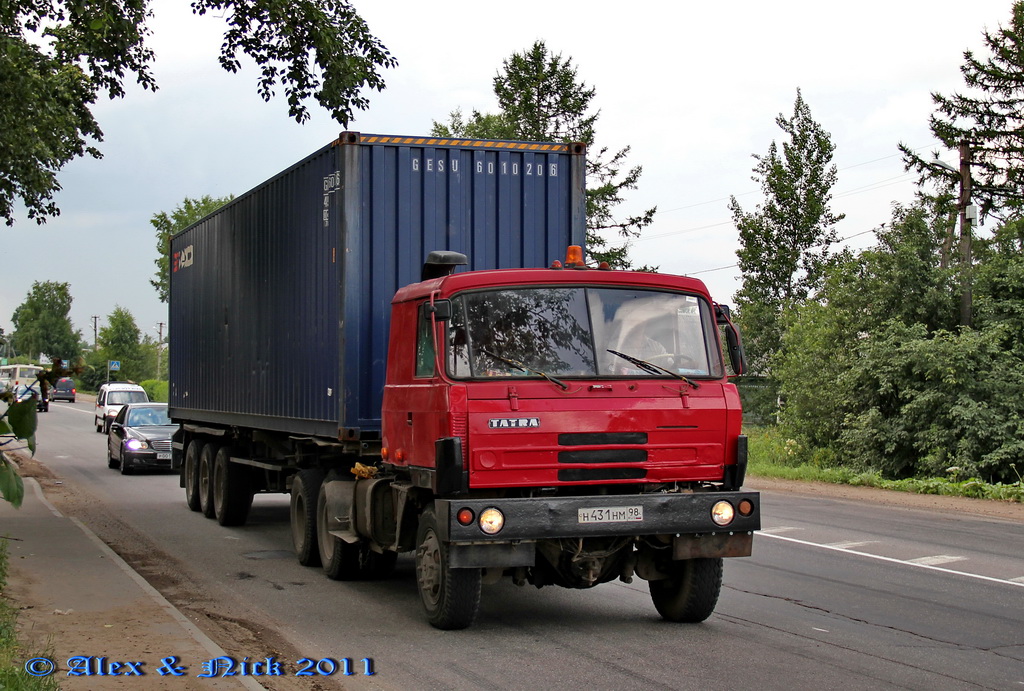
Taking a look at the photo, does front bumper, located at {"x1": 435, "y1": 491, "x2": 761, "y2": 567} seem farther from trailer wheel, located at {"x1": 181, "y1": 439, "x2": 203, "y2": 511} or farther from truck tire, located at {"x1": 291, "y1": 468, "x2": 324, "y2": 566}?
trailer wheel, located at {"x1": 181, "y1": 439, "x2": 203, "y2": 511}

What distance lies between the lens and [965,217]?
22.3 meters

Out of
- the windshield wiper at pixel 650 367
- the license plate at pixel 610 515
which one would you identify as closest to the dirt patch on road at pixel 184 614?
the license plate at pixel 610 515

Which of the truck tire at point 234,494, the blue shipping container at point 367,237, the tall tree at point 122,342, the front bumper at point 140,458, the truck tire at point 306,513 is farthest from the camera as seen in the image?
the tall tree at point 122,342

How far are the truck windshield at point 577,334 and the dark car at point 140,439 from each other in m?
17.2

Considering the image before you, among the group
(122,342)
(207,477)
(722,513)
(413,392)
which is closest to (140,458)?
(207,477)

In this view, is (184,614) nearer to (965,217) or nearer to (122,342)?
(965,217)

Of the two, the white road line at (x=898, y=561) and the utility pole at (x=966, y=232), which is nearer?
the white road line at (x=898, y=561)

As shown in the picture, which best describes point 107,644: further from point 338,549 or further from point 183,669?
point 338,549

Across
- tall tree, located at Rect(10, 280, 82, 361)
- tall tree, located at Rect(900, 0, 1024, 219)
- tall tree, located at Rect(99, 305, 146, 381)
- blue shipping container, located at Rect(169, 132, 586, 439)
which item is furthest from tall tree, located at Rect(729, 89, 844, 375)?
tall tree, located at Rect(10, 280, 82, 361)

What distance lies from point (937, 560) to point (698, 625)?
463 cm

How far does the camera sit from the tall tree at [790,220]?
46688 mm

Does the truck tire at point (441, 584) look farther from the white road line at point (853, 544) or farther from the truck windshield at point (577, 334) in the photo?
the white road line at point (853, 544)

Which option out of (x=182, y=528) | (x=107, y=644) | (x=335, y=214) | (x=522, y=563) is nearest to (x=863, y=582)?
(x=522, y=563)

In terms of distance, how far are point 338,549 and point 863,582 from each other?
4849 millimetres
